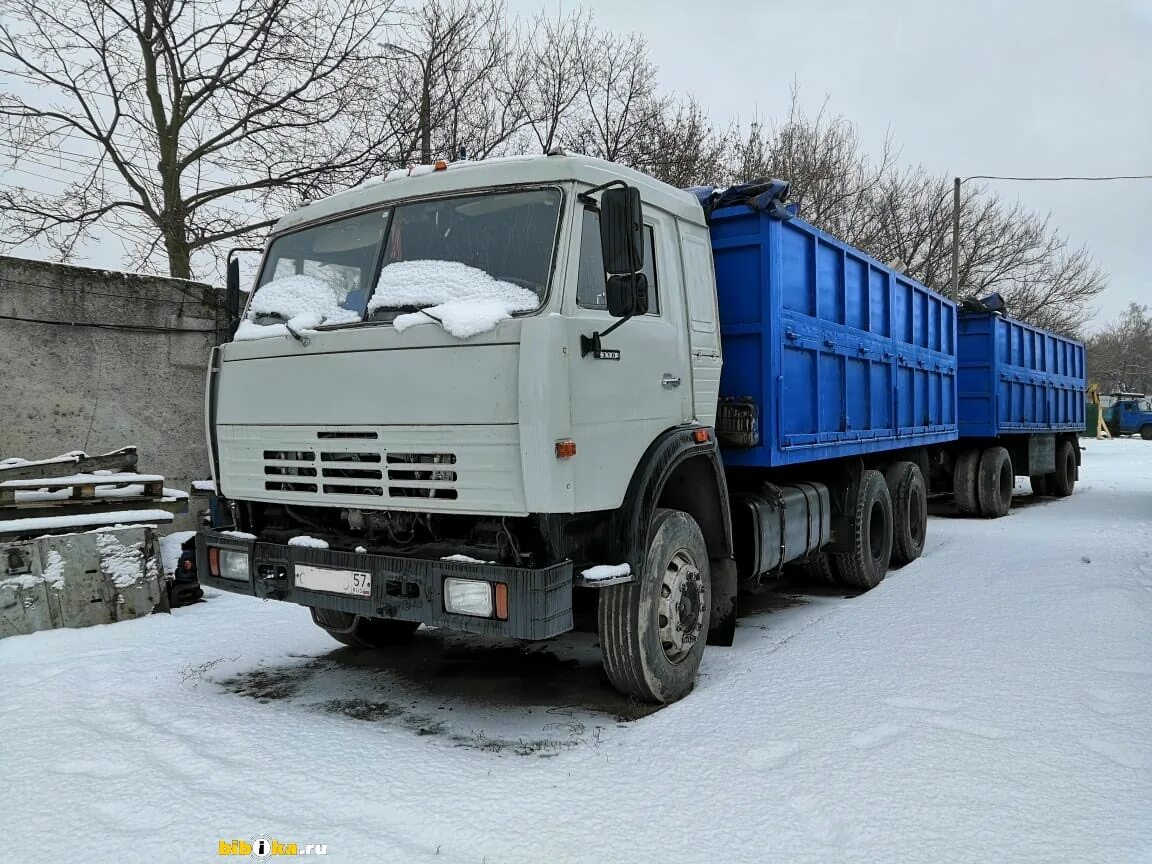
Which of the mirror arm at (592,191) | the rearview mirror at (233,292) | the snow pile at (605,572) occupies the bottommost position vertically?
the snow pile at (605,572)

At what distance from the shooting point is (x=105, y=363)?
7.93 m

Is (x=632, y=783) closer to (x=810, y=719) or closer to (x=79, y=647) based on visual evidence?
(x=810, y=719)

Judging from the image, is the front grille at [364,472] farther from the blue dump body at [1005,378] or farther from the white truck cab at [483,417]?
the blue dump body at [1005,378]

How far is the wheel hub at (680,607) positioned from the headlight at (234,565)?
83.0 inches

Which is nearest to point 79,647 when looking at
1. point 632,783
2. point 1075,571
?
point 632,783

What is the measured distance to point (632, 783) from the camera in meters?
3.29

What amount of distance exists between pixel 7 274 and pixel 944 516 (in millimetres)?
11523

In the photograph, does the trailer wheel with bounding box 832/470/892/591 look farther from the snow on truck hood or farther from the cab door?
the snow on truck hood

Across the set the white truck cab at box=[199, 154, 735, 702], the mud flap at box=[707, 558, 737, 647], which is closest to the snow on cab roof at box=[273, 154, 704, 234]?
the white truck cab at box=[199, 154, 735, 702]

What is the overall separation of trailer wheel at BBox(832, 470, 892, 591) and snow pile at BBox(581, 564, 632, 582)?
12.1 ft

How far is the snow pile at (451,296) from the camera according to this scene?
3.61m

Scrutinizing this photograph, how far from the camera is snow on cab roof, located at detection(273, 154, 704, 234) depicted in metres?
3.92

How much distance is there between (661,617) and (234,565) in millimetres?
2194

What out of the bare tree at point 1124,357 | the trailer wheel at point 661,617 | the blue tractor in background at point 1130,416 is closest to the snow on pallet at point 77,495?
the trailer wheel at point 661,617
